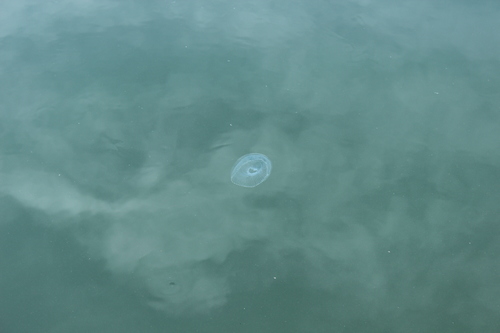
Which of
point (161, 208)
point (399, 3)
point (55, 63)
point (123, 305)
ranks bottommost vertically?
point (123, 305)

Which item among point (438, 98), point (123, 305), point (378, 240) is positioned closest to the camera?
point (123, 305)

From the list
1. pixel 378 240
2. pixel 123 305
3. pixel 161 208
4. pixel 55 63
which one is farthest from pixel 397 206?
pixel 55 63

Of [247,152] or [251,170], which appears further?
[247,152]

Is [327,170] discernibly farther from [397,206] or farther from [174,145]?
[174,145]

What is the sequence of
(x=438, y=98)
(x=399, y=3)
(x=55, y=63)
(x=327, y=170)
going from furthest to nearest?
(x=399, y=3) < (x=55, y=63) < (x=438, y=98) < (x=327, y=170)

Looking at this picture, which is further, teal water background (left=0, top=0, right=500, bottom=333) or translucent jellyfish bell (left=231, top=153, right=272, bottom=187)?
translucent jellyfish bell (left=231, top=153, right=272, bottom=187)
